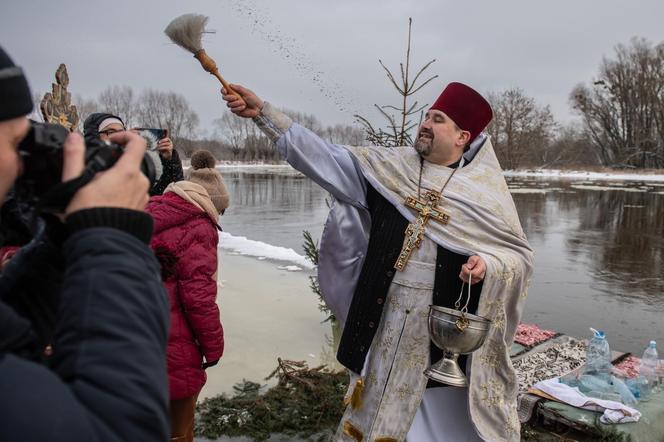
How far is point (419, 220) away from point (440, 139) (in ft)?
1.72

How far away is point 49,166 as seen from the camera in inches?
40.9

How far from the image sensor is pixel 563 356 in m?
5.48

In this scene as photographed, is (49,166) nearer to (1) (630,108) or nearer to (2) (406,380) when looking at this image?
(2) (406,380)

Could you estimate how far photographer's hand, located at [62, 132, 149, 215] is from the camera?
100 centimetres

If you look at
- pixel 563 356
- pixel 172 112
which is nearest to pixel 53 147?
pixel 563 356

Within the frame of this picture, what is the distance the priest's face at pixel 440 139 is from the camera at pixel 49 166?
7.56 feet

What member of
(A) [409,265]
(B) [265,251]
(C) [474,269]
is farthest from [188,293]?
(B) [265,251]

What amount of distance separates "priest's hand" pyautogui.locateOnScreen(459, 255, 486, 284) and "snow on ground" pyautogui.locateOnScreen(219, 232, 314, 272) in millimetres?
6319

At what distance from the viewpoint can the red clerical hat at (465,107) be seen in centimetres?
323

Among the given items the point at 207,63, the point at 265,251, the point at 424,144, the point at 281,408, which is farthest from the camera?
the point at 265,251

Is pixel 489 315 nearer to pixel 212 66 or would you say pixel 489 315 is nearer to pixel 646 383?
pixel 212 66

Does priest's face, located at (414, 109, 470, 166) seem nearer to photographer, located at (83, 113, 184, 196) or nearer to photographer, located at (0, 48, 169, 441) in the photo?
photographer, located at (83, 113, 184, 196)

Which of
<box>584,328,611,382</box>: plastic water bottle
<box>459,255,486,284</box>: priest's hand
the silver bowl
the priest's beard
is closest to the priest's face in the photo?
the priest's beard

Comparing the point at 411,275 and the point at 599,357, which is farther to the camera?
the point at 599,357
